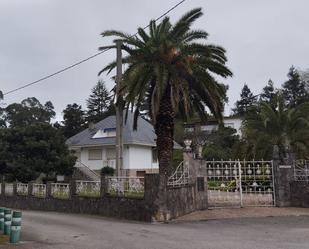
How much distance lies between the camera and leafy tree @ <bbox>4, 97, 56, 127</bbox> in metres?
88.2

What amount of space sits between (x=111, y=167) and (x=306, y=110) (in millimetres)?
21177

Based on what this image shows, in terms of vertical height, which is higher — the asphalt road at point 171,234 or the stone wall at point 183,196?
the stone wall at point 183,196

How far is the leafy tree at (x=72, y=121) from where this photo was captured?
247 ft

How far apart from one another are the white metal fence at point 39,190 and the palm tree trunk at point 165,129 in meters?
9.50

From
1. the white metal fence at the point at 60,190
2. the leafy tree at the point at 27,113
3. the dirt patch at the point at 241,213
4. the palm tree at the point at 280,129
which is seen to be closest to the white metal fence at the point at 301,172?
the dirt patch at the point at 241,213

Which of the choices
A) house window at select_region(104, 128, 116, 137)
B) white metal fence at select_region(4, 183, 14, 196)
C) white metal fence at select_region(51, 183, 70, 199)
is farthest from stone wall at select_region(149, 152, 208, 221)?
house window at select_region(104, 128, 116, 137)

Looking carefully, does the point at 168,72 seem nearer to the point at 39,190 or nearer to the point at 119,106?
the point at 119,106

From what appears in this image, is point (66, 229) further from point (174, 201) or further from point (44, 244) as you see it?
point (174, 201)

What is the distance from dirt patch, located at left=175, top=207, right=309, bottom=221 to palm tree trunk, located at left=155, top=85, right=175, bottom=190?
240 cm

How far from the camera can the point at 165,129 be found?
1897 centimetres

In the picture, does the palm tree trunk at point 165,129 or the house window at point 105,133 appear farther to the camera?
the house window at point 105,133

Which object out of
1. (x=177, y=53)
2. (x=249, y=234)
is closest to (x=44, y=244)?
(x=249, y=234)

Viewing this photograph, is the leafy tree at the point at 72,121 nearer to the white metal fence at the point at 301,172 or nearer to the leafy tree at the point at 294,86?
the leafy tree at the point at 294,86

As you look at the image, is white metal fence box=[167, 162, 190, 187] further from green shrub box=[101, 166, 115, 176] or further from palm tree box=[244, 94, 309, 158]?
green shrub box=[101, 166, 115, 176]
